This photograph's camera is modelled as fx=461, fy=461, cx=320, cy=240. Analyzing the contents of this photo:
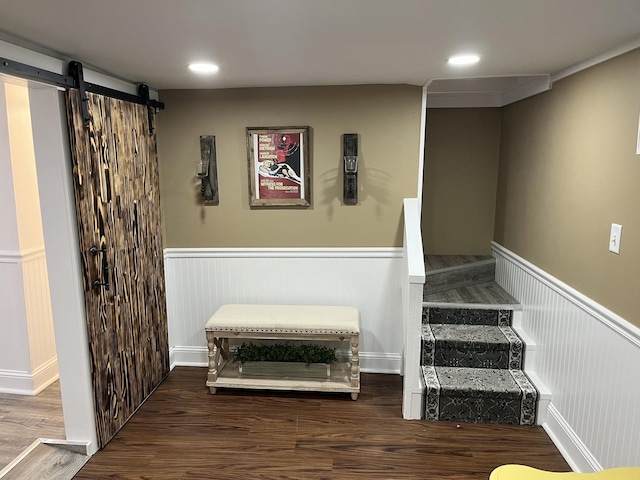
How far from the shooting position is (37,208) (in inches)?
123

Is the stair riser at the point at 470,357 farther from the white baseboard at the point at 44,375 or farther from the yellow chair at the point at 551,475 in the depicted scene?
the white baseboard at the point at 44,375

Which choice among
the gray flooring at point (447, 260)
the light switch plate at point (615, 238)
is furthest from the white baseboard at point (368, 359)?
the light switch plate at point (615, 238)

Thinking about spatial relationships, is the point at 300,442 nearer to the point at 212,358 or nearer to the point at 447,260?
the point at 212,358

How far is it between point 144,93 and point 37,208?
1081 mm

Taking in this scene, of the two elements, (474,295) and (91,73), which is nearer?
(91,73)

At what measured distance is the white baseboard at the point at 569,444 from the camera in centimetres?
223

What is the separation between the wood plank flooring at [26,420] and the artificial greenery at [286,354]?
118cm

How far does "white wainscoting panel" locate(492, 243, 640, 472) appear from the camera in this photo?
6.43 ft

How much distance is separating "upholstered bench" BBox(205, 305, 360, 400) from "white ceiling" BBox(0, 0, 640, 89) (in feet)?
5.07

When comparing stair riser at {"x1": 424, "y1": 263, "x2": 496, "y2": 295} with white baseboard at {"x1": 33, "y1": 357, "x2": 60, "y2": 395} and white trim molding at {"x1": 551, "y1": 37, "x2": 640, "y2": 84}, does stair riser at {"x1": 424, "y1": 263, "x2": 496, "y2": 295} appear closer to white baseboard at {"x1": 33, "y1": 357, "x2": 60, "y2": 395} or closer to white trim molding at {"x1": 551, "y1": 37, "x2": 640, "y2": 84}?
white trim molding at {"x1": 551, "y1": 37, "x2": 640, "y2": 84}

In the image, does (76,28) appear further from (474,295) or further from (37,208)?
(474,295)

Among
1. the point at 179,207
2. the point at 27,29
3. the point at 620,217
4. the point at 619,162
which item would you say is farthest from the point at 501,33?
the point at 179,207

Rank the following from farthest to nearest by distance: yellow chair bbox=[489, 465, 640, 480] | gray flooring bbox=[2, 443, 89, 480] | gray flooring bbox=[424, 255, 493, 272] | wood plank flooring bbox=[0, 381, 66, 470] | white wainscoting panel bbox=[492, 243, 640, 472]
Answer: gray flooring bbox=[424, 255, 493, 272] < wood plank flooring bbox=[0, 381, 66, 470] < gray flooring bbox=[2, 443, 89, 480] < white wainscoting panel bbox=[492, 243, 640, 472] < yellow chair bbox=[489, 465, 640, 480]

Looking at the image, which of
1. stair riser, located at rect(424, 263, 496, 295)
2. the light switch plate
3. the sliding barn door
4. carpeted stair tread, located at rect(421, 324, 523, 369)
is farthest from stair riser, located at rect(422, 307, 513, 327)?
the sliding barn door
